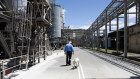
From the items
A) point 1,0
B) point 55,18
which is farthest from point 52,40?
point 1,0

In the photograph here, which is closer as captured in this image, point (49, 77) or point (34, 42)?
point (49, 77)

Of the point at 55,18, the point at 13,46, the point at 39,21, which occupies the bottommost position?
the point at 13,46

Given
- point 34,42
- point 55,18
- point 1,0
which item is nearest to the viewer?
point 34,42

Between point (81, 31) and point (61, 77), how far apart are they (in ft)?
329

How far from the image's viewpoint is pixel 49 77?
24.1 ft

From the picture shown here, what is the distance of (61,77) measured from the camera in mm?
7301

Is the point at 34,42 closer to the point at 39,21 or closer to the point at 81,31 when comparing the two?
the point at 39,21

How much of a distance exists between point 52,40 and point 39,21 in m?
42.0

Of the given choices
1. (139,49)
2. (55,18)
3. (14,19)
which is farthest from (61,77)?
(55,18)

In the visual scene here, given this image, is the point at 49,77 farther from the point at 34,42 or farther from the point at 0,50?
the point at 0,50

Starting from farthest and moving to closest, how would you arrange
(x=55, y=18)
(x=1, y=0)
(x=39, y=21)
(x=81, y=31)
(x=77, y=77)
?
(x=81, y=31), (x=55, y=18), (x=1, y=0), (x=39, y=21), (x=77, y=77)

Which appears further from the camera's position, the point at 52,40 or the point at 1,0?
the point at 52,40

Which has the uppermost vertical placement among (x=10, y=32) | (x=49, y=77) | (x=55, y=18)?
(x=55, y=18)

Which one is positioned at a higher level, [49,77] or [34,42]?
[34,42]
